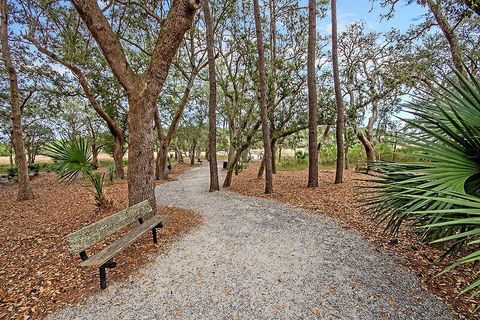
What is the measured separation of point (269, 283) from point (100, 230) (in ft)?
8.32

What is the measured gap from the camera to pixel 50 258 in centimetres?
411

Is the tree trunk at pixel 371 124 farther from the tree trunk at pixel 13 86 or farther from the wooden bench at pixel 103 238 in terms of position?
the tree trunk at pixel 13 86

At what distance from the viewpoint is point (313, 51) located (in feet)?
27.9

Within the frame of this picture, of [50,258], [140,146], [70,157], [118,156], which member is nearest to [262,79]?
[140,146]

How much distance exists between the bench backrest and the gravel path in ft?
2.22

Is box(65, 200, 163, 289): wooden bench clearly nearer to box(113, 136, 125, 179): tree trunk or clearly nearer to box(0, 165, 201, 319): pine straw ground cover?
box(0, 165, 201, 319): pine straw ground cover

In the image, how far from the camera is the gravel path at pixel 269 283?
8.86 ft

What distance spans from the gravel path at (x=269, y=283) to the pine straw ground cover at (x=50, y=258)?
12.7 inches

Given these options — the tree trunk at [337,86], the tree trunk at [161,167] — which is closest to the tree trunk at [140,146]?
the tree trunk at [337,86]

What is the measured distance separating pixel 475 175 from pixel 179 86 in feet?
49.0

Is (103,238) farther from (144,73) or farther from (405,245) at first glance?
(405,245)

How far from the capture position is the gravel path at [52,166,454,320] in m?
2.70

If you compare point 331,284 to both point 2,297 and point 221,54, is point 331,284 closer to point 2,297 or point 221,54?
point 2,297

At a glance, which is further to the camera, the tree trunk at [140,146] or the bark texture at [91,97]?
the bark texture at [91,97]
